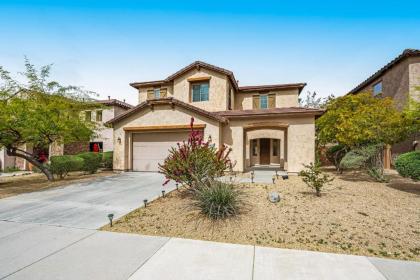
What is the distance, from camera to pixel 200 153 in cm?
750

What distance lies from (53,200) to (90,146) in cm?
1708

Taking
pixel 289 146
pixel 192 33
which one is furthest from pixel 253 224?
pixel 192 33

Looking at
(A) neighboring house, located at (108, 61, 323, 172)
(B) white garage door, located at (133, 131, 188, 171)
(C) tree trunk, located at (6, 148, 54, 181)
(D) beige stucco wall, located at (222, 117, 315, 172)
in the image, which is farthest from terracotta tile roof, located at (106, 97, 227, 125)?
(C) tree trunk, located at (6, 148, 54, 181)

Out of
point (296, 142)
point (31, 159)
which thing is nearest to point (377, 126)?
point (296, 142)

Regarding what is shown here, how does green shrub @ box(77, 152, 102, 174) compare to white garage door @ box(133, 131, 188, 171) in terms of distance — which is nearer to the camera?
white garage door @ box(133, 131, 188, 171)

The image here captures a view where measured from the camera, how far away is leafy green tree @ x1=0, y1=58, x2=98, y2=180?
10227 mm

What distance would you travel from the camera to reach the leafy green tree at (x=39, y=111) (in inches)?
403

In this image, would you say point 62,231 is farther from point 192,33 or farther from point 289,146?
point 289,146

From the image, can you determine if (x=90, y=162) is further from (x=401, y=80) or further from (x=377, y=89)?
(x=377, y=89)

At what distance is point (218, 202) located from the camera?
6.00 metres

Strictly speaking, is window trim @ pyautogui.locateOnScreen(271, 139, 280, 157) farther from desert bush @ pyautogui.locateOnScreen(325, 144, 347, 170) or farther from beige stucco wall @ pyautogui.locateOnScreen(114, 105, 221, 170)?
beige stucco wall @ pyautogui.locateOnScreen(114, 105, 221, 170)

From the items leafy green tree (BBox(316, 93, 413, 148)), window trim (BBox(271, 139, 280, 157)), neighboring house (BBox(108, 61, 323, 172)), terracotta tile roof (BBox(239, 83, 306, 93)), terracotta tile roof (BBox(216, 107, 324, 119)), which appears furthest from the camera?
window trim (BBox(271, 139, 280, 157))

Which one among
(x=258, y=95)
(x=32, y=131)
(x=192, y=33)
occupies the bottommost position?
(x=32, y=131)

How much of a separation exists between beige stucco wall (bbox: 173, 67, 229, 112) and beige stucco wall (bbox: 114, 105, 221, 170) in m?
3.24
